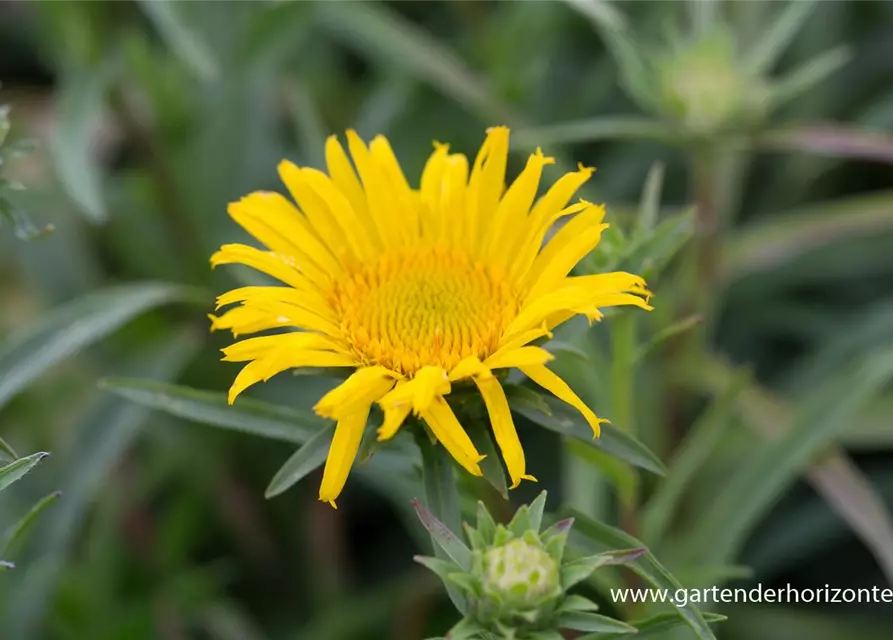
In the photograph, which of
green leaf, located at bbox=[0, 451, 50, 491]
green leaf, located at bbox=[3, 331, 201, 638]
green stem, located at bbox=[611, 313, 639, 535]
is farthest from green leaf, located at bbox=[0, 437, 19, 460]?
green stem, located at bbox=[611, 313, 639, 535]

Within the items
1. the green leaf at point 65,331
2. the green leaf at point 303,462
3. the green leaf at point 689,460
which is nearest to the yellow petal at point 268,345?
the green leaf at point 303,462

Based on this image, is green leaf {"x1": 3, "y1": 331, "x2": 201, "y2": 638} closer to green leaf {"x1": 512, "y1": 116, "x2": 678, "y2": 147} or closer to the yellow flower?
the yellow flower

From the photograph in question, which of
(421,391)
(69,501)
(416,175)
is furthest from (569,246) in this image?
(416,175)

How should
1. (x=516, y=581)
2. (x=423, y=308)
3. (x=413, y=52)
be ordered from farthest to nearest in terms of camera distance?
(x=413, y=52) → (x=423, y=308) → (x=516, y=581)

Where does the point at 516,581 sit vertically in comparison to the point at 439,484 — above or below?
below

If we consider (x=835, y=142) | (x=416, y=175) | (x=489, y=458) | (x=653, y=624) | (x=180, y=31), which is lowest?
(x=653, y=624)

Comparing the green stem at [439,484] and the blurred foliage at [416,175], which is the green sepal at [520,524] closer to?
the green stem at [439,484]

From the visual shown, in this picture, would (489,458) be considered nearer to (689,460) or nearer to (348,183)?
(348,183)
